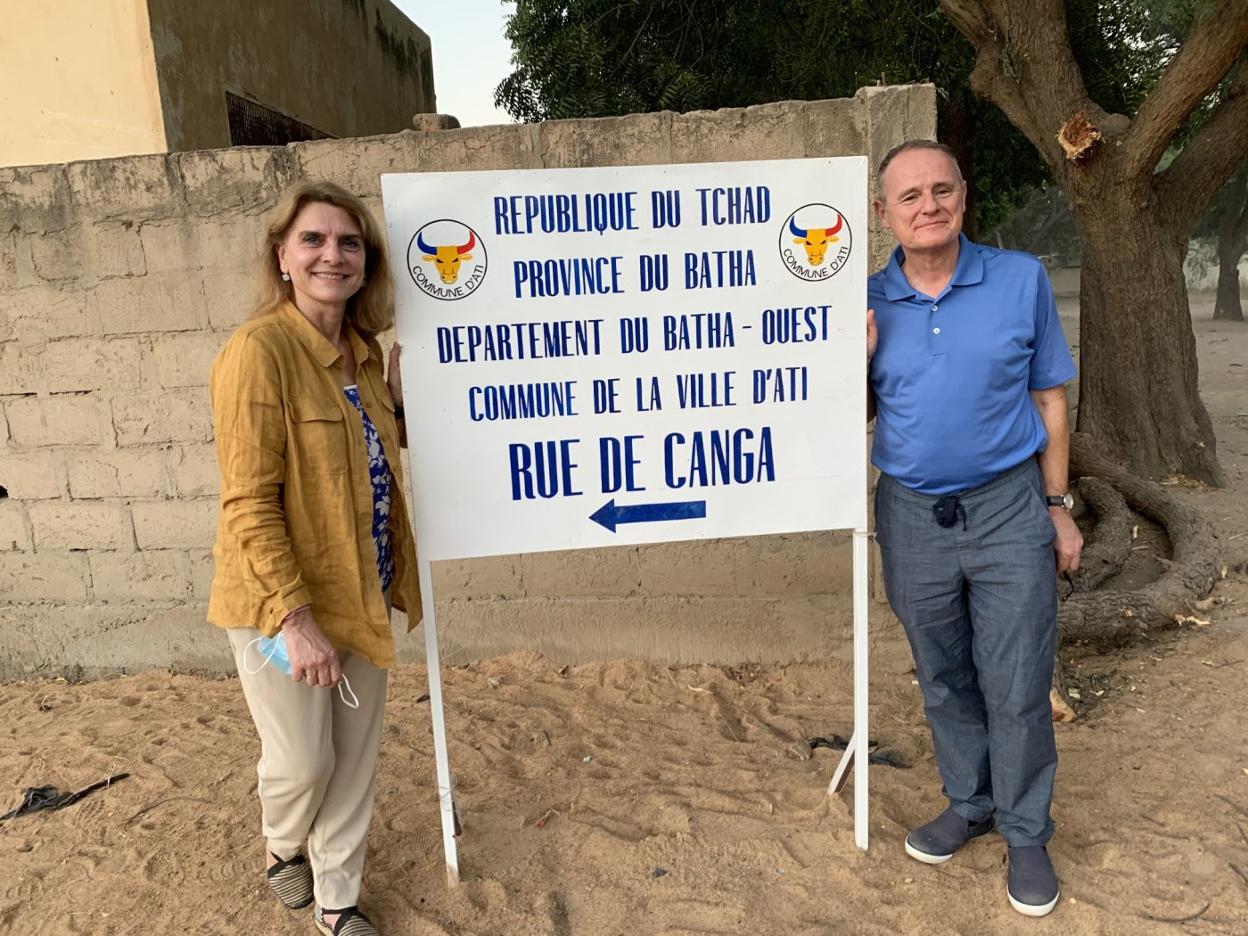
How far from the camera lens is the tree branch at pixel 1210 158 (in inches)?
235

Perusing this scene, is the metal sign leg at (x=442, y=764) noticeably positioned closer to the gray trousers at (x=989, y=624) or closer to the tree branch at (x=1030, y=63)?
the gray trousers at (x=989, y=624)

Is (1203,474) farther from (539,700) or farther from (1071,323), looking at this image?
(1071,323)

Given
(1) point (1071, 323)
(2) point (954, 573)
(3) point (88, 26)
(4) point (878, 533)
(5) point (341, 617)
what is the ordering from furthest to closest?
(1) point (1071, 323)
(3) point (88, 26)
(4) point (878, 533)
(2) point (954, 573)
(5) point (341, 617)

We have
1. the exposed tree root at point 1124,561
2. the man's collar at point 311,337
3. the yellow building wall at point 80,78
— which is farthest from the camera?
the yellow building wall at point 80,78

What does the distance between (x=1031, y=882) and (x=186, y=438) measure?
3496mm

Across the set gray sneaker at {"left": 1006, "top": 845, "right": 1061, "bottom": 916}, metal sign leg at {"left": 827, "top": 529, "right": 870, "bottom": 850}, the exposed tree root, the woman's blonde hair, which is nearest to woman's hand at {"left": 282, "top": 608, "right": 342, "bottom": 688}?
the woman's blonde hair

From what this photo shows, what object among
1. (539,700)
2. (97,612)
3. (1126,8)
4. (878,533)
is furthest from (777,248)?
(1126,8)

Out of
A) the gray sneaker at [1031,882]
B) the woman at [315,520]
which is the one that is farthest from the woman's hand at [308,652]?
the gray sneaker at [1031,882]

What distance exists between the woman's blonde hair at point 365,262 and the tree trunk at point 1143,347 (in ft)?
17.8

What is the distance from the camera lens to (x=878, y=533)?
97.2 inches

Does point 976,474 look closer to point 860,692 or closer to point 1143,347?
point 860,692

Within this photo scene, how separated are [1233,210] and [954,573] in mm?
20062

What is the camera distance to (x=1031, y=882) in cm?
230

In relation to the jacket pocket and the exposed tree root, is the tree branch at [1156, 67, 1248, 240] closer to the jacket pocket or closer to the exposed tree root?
the exposed tree root
